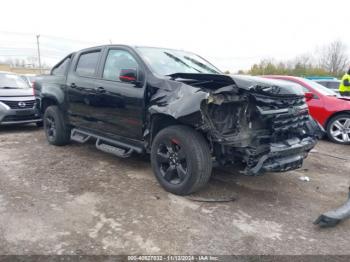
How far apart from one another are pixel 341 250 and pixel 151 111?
2.45 metres

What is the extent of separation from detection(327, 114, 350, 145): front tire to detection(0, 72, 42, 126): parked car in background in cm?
668

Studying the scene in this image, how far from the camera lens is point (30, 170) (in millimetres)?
4680

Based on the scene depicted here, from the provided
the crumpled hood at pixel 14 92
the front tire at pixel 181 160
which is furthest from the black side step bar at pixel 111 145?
the crumpled hood at pixel 14 92

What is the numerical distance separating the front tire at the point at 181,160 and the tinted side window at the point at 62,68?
2.83 meters

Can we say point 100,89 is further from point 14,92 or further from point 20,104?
point 14,92

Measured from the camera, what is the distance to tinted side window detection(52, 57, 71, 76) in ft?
18.8

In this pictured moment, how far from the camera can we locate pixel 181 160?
12.1ft

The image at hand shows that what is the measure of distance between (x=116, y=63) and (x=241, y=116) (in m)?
2.19

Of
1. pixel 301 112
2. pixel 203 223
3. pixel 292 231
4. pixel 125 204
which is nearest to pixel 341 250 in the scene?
pixel 292 231

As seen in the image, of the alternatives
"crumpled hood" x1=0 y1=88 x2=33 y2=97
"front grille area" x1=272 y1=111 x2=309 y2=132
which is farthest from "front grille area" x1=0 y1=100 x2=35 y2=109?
"front grille area" x1=272 y1=111 x2=309 y2=132

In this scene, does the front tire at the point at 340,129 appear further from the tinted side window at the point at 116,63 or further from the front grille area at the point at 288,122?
the tinted side window at the point at 116,63

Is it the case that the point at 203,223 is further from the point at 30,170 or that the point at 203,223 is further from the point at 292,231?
the point at 30,170

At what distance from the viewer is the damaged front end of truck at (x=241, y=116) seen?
3.35 metres

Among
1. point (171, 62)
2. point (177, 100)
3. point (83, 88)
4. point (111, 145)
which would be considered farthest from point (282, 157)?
point (83, 88)
